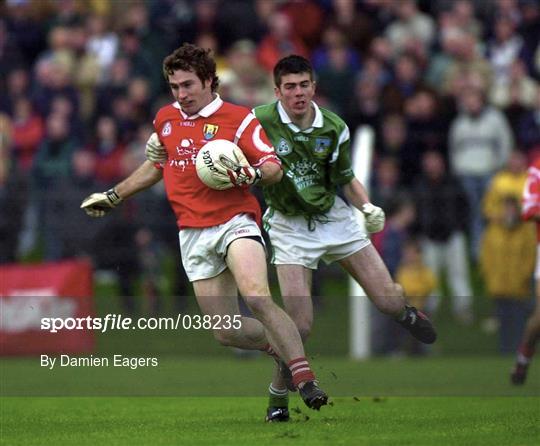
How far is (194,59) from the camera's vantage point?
1051cm

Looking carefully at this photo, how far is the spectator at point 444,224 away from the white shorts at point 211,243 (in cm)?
777

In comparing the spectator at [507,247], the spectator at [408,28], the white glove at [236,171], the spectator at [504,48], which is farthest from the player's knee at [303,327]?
the spectator at [408,28]

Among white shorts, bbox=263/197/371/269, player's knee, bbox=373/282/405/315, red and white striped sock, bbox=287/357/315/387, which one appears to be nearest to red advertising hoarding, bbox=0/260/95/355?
white shorts, bbox=263/197/371/269

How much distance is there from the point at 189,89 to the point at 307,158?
1159 millimetres

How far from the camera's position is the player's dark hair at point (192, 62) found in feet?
34.4

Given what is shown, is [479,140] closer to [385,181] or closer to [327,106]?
[385,181]

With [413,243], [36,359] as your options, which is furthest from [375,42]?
→ [36,359]

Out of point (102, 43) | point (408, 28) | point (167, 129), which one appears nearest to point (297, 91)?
point (167, 129)

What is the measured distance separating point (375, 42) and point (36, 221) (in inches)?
215

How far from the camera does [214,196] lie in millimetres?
10664

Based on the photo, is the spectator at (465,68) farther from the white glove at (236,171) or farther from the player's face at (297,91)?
the white glove at (236,171)

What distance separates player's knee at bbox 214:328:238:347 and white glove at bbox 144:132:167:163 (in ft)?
4.26

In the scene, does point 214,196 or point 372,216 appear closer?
point 214,196

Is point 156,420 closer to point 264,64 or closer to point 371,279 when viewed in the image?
point 371,279
